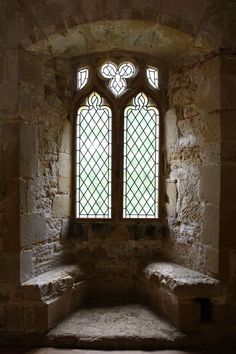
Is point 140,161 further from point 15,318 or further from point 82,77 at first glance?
point 15,318

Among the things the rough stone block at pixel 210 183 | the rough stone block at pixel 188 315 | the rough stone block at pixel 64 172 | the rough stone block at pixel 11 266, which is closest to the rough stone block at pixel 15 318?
the rough stone block at pixel 11 266

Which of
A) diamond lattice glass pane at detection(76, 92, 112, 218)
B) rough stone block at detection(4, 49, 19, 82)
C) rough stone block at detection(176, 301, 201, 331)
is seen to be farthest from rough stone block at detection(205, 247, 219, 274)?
rough stone block at detection(4, 49, 19, 82)

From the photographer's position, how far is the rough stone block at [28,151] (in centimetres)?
319

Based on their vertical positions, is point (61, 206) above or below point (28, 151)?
below

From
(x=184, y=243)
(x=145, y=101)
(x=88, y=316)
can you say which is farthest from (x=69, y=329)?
(x=145, y=101)

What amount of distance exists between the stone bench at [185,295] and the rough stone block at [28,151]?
174cm

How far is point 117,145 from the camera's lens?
396cm

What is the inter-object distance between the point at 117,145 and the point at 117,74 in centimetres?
88

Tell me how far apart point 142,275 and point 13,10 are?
125 inches

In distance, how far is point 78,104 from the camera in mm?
3973

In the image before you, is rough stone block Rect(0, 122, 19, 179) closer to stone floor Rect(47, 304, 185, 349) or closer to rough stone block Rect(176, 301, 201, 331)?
stone floor Rect(47, 304, 185, 349)

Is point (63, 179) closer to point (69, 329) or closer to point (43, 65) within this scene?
point (43, 65)

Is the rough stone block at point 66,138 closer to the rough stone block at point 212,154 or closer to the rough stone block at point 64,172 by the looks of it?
the rough stone block at point 64,172

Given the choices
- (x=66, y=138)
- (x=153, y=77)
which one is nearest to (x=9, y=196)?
(x=66, y=138)
